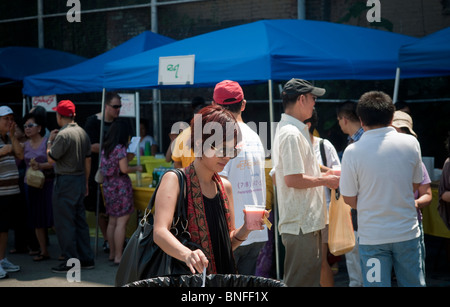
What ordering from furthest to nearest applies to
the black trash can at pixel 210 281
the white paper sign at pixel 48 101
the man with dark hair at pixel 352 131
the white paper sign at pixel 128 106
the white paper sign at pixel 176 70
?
the white paper sign at pixel 48 101 < the white paper sign at pixel 128 106 < the white paper sign at pixel 176 70 < the man with dark hair at pixel 352 131 < the black trash can at pixel 210 281

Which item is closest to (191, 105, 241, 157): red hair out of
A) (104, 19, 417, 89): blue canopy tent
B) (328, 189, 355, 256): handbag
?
(328, 189, 355, 256): handbag

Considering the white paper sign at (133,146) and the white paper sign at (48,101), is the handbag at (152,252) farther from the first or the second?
the white paper sign at (48,101)

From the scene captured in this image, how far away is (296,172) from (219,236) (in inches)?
60.0

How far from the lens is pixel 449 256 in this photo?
692 centimetres

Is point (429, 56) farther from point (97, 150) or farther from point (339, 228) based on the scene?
point (97, 150)

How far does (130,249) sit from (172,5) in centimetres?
1098

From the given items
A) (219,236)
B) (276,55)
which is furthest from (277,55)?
(219,236)

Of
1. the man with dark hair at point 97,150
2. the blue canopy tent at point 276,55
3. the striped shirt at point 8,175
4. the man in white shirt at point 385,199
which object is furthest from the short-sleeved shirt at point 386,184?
the man with dark hair at point 97,150

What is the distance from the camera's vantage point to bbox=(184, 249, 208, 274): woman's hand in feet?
7.98

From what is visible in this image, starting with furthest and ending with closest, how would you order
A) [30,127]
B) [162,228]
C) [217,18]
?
[217,18] < [30,127] < [162,228]

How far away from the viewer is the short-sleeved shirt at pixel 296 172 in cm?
426

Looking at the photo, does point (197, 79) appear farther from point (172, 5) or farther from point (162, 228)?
point (172, 5)

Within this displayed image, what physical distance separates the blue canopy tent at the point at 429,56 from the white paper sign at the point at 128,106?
394 centimetres
